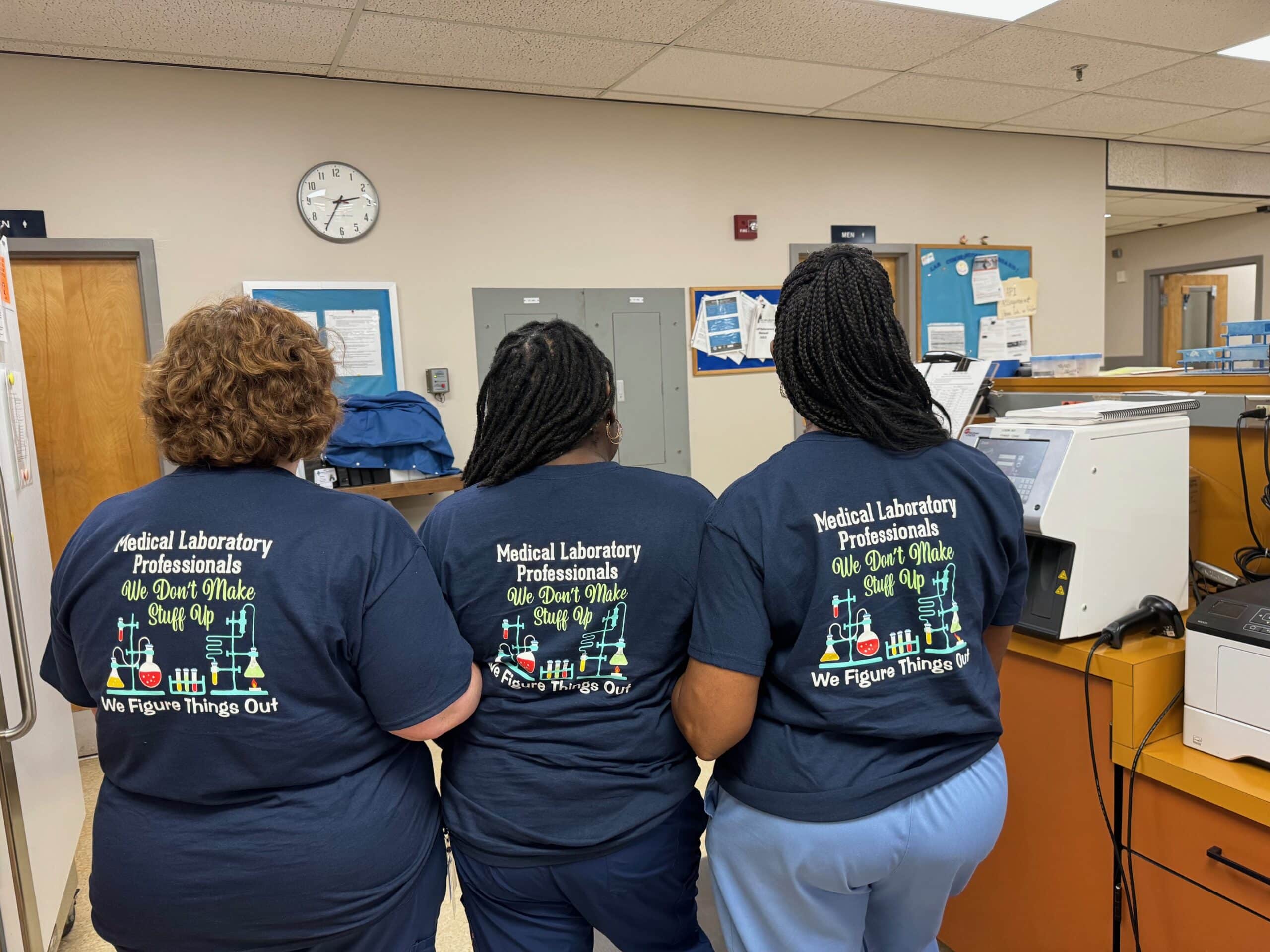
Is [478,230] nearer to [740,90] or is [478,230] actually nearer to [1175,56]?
[740,90]

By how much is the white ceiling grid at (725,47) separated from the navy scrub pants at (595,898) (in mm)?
2615

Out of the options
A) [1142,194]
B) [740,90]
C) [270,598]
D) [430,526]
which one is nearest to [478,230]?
[740,90]

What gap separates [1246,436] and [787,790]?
1.40 meters

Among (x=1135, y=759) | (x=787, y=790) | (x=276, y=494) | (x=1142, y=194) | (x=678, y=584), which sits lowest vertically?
(x=1135, y=759)

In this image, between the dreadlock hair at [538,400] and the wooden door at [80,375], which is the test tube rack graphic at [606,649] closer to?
the dreadlock hair at [538,400]

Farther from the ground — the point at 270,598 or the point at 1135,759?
the point at 270,598

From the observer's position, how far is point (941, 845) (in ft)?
3.58

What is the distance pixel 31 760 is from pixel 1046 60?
4308 millimetres

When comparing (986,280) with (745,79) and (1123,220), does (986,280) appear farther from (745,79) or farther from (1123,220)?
(1123,220)

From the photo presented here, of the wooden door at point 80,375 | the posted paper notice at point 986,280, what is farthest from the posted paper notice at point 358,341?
the posted paper notice at point 986,280

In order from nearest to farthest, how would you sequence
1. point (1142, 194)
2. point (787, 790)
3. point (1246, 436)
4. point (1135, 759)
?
1. point (787, 790)
2. point (1135, 759)
3. point (1246, 436)
4. point (1142, 194)

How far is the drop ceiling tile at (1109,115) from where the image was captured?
169 inches

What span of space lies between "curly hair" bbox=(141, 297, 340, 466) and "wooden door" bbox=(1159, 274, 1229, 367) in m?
8.00

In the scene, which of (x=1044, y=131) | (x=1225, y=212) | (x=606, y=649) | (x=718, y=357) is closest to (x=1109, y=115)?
(x=1044, y=131)
